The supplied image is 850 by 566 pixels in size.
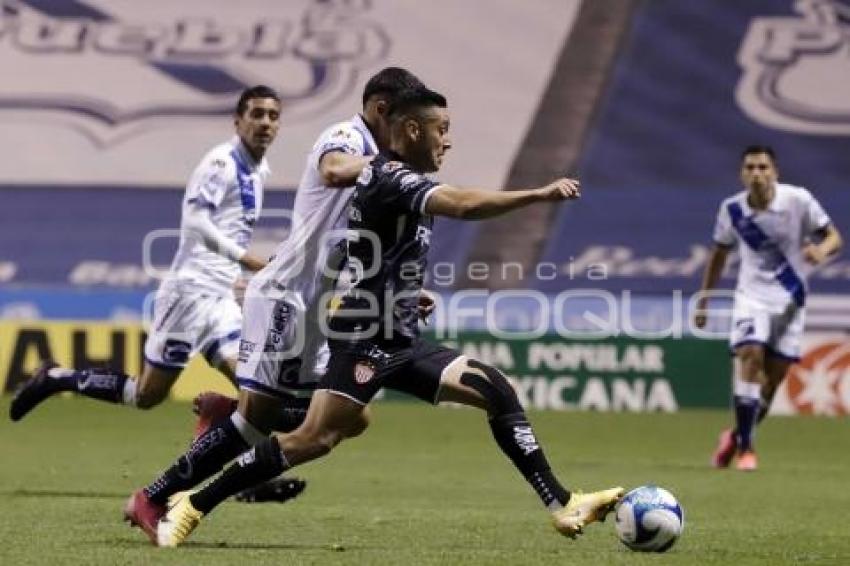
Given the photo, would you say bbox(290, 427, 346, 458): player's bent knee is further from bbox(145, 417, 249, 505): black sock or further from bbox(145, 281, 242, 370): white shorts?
bbox(145, 281, 242, 370): white shorts

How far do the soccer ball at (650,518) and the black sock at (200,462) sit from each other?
170cm

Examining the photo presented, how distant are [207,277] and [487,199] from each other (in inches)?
204

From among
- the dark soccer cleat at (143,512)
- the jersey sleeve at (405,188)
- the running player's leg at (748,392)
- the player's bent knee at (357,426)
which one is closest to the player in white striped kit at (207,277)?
the player's bent knee at (357,426)

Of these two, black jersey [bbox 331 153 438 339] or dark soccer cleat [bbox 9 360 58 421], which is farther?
dark soccer cleat [bbox 9 360 58 421]

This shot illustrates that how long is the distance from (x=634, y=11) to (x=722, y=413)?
640 centimetres

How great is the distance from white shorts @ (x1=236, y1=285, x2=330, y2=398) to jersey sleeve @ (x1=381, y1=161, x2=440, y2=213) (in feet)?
3.48

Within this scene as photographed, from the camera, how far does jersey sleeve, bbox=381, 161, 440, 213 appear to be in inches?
307

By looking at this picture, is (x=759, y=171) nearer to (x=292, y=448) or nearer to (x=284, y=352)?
(x=284, y=352)

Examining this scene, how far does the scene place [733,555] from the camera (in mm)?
8094

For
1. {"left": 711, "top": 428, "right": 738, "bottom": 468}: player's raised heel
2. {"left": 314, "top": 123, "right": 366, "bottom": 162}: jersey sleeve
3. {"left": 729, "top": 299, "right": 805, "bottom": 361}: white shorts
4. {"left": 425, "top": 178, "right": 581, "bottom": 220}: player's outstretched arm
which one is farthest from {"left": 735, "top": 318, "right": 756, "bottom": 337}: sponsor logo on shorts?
{"left": 425, "top": 178, "right": 581, "bottom": 220}: player's outstretched arm

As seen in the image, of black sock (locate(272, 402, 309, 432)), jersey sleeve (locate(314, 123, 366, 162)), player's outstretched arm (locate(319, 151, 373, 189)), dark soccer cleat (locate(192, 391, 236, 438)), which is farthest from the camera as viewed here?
dark soccer cleat (locate(192, 391, 236, 438))

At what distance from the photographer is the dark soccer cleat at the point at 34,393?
12602 mm

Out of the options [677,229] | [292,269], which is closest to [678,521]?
[292,269]

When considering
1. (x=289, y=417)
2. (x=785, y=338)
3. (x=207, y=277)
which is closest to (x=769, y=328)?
(x=785, y=338)
